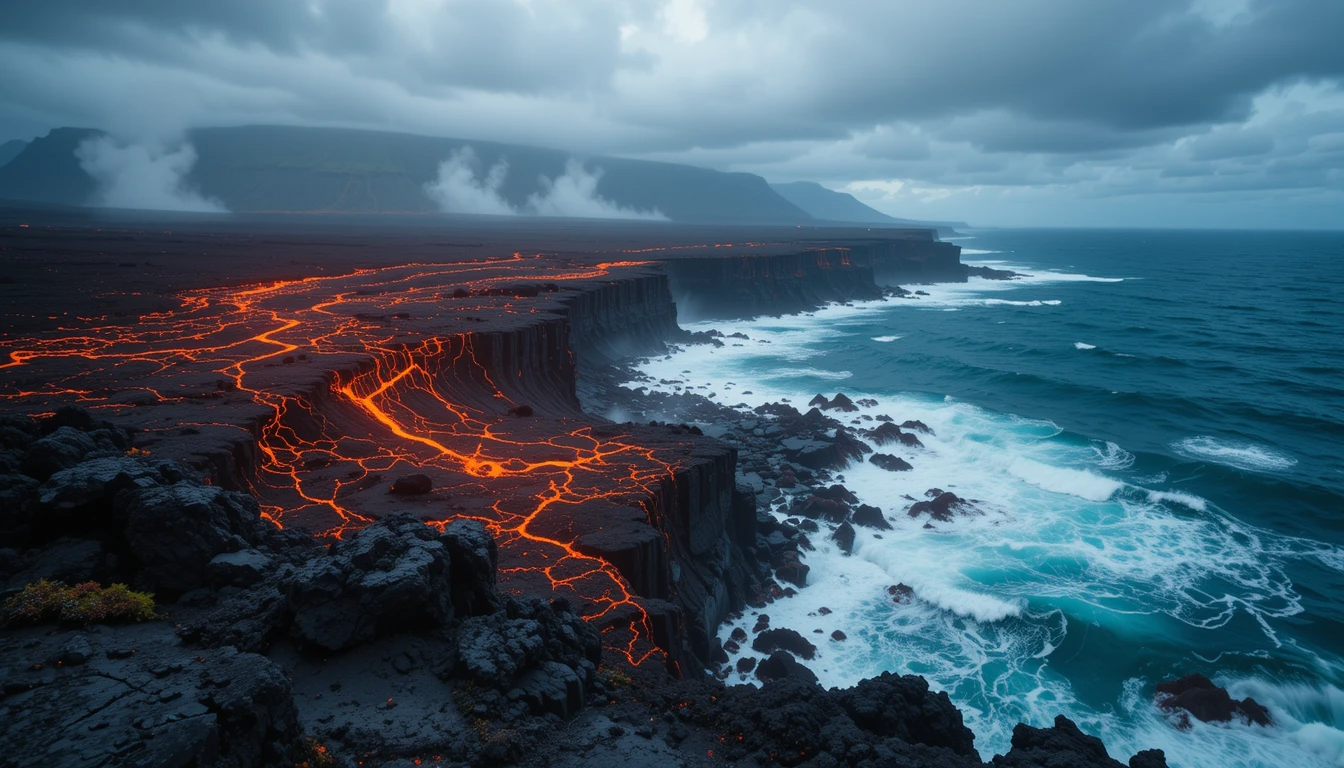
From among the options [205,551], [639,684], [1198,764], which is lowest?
[1198,764]

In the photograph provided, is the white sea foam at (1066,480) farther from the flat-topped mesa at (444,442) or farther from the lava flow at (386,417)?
the lava flow at (386,417)

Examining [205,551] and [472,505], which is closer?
[205,551]

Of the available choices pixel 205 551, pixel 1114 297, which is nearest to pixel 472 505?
pixel 205 551

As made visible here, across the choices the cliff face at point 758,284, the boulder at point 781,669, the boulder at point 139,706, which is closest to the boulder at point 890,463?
the boulder at point 781,669

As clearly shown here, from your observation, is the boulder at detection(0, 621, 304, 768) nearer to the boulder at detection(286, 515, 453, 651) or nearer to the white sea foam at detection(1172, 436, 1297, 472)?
the boulder at detection(286, 515, 453, 651)

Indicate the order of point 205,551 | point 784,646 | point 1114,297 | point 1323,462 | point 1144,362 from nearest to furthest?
point 205,551
point 784,646
point 1323,462
point 1144,362
point 1114,297

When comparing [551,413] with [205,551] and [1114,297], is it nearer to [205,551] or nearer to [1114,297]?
[205,551]

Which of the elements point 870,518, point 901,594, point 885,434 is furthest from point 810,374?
point 901,594
